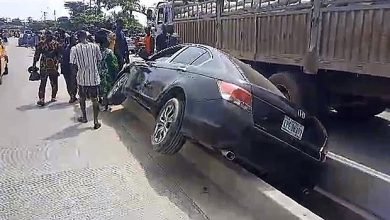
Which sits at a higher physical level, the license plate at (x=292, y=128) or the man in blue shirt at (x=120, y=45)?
the man in blue shirt at (x=120, y=45)

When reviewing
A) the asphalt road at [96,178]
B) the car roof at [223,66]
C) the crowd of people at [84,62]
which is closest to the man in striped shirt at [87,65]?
the crowd of people at [84,62]

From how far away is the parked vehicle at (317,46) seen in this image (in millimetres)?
5449

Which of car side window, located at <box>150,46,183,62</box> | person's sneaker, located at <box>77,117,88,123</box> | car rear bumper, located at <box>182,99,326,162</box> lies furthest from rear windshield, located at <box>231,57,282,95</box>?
person's sneaker, located at <box>77,117,88,123</box>

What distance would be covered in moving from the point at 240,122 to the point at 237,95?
28cm

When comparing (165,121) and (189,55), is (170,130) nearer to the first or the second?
(165,121)

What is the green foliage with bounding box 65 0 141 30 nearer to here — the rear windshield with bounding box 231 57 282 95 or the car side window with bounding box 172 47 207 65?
the car side window with bounding box 172 47 207 65

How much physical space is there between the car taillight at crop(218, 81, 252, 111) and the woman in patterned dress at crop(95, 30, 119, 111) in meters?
Answer: 4.68

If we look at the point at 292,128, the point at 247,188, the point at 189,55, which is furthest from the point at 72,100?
the point at 247,188

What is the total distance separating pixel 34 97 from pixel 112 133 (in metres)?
4.55

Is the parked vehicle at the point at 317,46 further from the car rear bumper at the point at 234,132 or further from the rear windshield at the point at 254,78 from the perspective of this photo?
the car rear bumper at the point at 234,132

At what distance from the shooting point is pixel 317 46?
6.35 metres

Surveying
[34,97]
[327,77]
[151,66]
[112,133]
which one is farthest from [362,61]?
[34,97]

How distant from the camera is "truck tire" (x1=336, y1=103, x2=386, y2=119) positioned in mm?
7691

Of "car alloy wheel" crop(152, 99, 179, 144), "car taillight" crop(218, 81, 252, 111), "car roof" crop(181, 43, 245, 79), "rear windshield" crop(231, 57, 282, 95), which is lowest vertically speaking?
"car alloy wheel" crop(152, 99, 179, 144)
